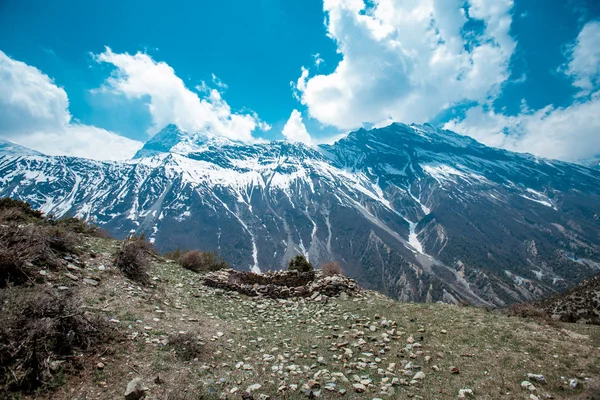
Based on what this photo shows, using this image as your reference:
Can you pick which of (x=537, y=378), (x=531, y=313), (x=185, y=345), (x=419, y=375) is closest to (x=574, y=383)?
(x=537, y=378)

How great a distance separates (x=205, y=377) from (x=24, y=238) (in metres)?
7.79

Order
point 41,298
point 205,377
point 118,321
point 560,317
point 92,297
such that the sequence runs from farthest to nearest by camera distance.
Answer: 1. point 560,317
2. point 92,297
3. point 118,321
4. point 205,377
5. point 41,298

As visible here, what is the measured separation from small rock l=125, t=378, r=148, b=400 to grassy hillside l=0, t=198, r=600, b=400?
0.14m

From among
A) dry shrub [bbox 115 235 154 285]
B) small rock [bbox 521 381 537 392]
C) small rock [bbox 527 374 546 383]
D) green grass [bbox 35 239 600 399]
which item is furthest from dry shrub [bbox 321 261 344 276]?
small rock [bbox 521 381 537 392]

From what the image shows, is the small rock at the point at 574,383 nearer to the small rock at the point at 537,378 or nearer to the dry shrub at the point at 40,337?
the small rock at the point at 537,378

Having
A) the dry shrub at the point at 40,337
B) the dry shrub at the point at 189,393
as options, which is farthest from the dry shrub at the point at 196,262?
the dry shrub at the point at 189,393

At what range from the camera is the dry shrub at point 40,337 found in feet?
17.5

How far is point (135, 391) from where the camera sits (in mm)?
5723

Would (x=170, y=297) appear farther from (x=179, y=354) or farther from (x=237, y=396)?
(x=237, y=396)

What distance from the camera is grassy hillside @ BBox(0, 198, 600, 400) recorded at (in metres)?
6.50

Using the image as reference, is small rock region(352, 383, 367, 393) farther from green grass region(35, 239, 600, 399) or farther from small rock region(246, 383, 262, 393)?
small rock region(246, 383, 262, 393)

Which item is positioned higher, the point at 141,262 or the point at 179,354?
the point at 141,262

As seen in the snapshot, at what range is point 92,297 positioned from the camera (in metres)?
9.18

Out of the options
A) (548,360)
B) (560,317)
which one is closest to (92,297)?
(548,360)
